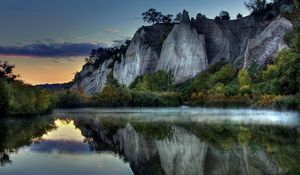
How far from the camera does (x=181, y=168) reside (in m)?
14.8

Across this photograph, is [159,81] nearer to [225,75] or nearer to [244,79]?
[225,75]

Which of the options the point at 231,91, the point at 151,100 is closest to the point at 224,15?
the point at 151,100

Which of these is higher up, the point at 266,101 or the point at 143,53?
the point at 143,53

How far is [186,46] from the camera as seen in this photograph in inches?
5281

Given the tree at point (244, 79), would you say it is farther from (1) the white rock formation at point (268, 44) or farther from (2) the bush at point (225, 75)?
(2) the bush at point (225, 75)

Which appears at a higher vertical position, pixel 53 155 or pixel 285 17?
pixel 285 17

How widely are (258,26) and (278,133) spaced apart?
105959 mm

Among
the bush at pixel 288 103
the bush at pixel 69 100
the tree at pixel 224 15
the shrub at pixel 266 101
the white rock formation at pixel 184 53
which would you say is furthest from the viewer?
the tree at pixel 224 15

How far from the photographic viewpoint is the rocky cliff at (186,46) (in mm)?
130250

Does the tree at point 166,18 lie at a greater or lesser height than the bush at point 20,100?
greater

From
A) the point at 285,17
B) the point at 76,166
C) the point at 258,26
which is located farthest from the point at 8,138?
the point at 258,26

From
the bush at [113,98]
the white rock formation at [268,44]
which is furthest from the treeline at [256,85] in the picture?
the bush at [113,98]

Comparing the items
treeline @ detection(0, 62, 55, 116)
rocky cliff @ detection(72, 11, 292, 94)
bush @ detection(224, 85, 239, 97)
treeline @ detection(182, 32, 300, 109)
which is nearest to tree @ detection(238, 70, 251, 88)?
treeline @ detection(182, 32, 300, 109)

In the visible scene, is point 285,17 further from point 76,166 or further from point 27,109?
point 76,166
